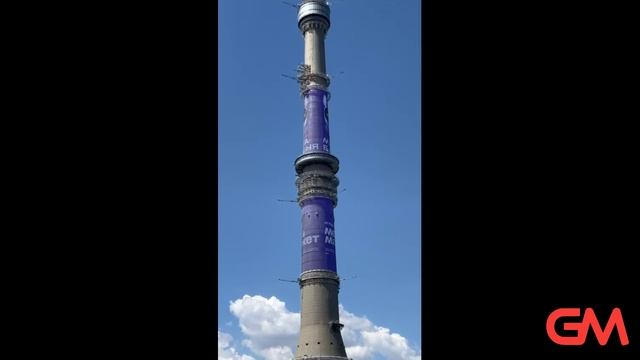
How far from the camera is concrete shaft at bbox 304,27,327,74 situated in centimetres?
7962

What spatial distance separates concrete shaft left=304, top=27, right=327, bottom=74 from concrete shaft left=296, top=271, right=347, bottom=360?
87.8 ft
